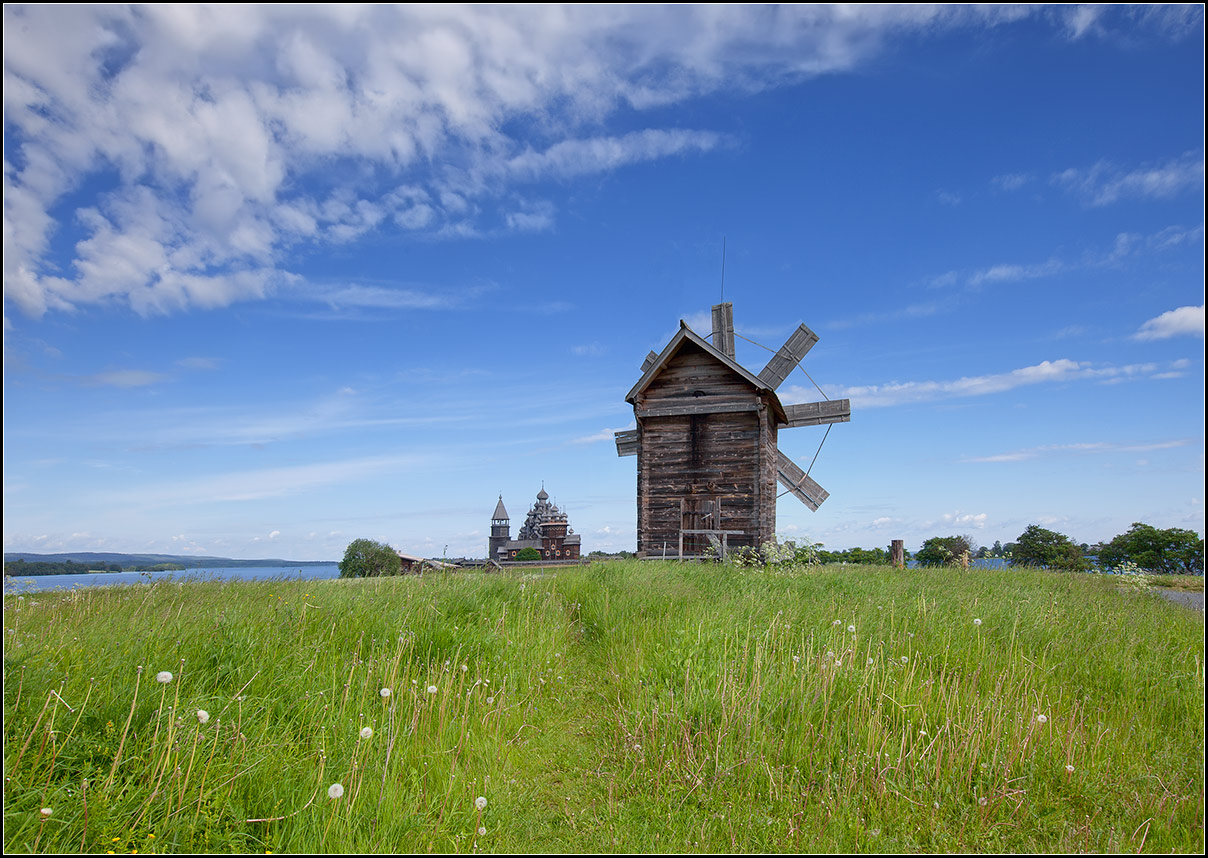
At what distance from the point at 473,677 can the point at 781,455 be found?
53.7ft

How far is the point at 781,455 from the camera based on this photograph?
20.8 metres

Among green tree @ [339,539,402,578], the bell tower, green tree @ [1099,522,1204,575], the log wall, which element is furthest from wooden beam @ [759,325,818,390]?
the bell tower

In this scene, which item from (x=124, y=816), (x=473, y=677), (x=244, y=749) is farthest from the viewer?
(x=473, y=677)

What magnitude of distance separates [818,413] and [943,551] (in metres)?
6.54

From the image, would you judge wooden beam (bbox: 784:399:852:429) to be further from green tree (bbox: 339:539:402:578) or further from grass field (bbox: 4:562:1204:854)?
green tree (bbox: 339:539:402:578)

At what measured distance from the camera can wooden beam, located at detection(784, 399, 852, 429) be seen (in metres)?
19.8

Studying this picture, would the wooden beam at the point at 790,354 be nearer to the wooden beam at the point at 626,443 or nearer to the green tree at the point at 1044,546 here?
the wooden beam at the point at 626,443

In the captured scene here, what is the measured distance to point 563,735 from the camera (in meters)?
5.59

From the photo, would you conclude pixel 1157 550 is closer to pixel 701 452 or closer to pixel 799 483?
pixel 799 483

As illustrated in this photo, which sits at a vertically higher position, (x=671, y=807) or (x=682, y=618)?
(x=682, y=618)

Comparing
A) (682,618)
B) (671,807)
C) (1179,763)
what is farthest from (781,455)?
(671,807)

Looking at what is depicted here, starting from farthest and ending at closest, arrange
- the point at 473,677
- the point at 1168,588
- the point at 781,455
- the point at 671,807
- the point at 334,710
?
the point at 781,455, the point at 1168,588, the point at 473,677, the point at 334,710, the point at 671,807

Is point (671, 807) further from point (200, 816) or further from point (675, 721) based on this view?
point (200, 816)

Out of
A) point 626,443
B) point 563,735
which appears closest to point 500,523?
point 626,443
